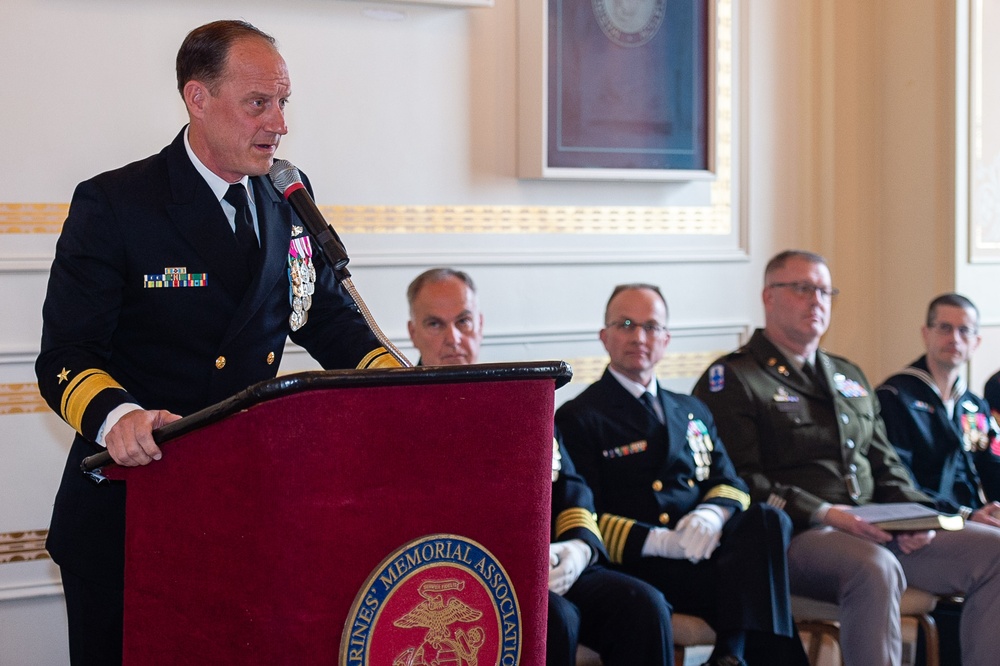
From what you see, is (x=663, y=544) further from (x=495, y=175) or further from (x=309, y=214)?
(x=309, y=214)

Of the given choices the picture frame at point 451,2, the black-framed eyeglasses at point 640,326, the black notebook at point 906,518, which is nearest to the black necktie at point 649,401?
the black-framed eyeglasses at point 640,326

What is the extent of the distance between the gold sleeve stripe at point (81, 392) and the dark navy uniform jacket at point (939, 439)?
2.88 metres

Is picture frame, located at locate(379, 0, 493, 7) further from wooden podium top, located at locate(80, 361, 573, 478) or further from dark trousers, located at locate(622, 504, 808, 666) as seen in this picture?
wooden podium top, located at locate(80, 361, 573, 478)

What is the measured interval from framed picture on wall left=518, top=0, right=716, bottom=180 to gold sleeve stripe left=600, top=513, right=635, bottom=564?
47.2 inches

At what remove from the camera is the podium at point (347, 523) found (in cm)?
124

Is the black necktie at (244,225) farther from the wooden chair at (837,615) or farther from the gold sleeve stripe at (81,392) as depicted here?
the wooden chair at (837,615)

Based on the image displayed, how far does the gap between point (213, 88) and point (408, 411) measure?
26.5 inches

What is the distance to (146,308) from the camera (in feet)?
5.40

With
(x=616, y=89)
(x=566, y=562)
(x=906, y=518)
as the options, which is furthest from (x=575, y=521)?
(x=616, y=89)

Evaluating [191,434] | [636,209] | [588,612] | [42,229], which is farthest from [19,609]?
[636,209]

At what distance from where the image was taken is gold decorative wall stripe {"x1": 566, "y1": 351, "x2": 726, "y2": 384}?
3.76 meters

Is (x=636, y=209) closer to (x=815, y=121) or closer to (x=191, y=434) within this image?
(x=815, y=121)

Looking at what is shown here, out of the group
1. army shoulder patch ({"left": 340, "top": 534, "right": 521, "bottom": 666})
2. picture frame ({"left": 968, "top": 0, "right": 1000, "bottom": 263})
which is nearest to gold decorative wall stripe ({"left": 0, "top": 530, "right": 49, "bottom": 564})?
army shoulder patch ({"left": 340, "top": 534, "right": 521, "bottom": 666})

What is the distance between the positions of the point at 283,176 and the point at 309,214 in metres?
0.10
